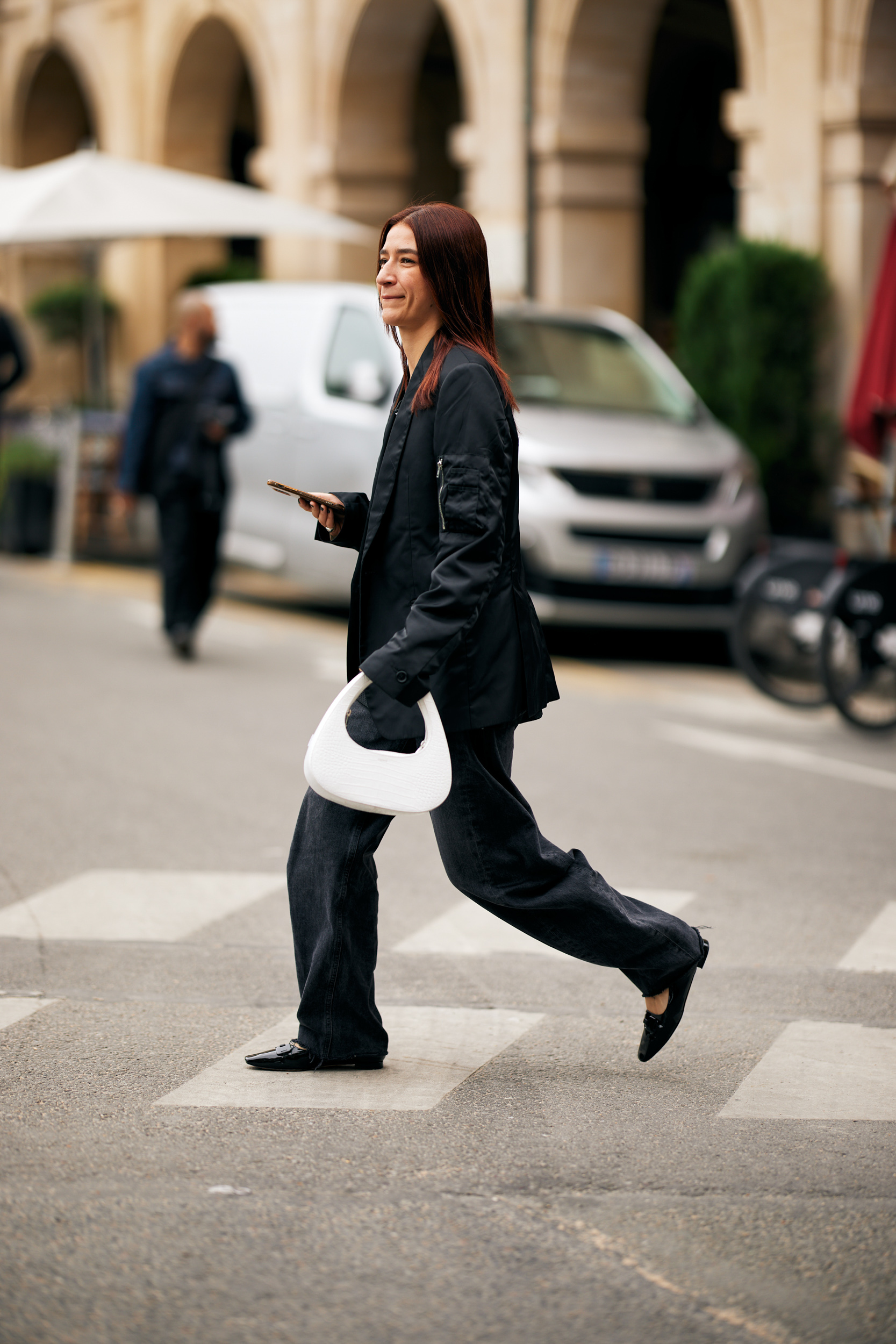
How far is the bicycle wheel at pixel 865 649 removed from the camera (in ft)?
29.7

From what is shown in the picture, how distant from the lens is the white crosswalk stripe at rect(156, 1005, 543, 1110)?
4.17 meters

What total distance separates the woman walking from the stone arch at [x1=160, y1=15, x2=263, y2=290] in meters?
19.5

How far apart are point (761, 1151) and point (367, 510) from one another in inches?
62.4

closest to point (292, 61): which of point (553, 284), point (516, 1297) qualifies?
point (553, 284)

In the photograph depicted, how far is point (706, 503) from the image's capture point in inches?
443

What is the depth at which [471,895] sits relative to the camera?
4.26m

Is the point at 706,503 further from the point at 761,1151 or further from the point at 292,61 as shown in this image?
the point at 292,61

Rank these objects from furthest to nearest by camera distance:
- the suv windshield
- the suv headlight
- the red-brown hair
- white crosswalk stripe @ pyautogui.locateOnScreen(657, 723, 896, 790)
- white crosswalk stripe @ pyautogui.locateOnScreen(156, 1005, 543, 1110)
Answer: the suv windshield, the suv headlight, white crosswalk stripe @ pyautogui.locateOnScreen(657, 723, 896, 790), white crosswalk stripe @ pyautogui.locateOnScreen(156, 1005, 543, 1110), the red-brown hair

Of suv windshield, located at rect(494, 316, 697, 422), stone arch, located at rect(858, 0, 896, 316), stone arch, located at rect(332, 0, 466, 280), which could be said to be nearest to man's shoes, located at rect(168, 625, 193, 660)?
suv windshield, located at rect(494, 316, 697, 422)

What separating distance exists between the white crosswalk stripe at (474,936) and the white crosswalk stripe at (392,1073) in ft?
1.98

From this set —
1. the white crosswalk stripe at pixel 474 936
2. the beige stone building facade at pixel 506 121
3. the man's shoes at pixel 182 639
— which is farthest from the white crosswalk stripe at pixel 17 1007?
the beige stone building facade at pixel 506 121

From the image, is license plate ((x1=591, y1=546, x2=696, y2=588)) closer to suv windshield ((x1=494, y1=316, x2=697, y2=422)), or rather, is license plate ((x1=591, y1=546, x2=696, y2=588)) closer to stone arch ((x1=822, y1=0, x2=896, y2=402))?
suv windshield ((x1=494, y1=316, x2=697, y2=422))

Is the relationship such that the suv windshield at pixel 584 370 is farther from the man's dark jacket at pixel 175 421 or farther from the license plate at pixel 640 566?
the man's dark jacket at pixel 175 421

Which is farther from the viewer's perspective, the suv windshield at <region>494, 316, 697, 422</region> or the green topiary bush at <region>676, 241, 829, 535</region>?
the green topiary bush at <region>676, 241, 829, 535</region>
